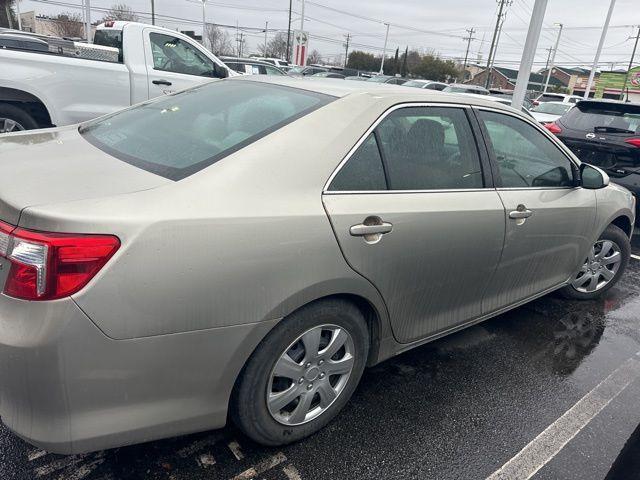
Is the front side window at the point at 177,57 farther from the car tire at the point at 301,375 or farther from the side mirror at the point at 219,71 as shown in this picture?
the car tire at the point at 301,375

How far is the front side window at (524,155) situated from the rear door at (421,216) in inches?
8.1

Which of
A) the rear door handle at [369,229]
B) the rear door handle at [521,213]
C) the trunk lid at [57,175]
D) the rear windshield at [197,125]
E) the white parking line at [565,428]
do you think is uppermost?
the rear windshield at [197,125]

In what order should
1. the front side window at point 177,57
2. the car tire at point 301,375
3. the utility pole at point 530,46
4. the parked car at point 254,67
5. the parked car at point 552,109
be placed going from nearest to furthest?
the car tire at point 301,375, the front side window at point 177,57, the utility pole at point 530,46, the parked car at point 254,67, the parked car at point 552,109

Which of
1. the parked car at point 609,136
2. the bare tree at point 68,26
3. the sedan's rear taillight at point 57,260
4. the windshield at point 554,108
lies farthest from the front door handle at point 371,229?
the bare tree at point 68,26

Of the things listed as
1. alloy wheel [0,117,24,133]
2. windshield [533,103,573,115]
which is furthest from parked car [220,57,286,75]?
windshield [533,103,573,115]

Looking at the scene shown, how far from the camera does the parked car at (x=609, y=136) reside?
6.05 m

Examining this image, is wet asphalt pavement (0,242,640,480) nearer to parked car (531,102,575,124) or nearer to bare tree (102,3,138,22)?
parked car (531,102,575,124)

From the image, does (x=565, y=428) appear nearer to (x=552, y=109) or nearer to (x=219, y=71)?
(x=219, y=71)

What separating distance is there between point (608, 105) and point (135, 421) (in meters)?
7.09

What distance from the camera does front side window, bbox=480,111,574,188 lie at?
9.73 ft

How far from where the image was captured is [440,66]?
60.1 meters

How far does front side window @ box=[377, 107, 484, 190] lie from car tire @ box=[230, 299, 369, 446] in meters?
0.71

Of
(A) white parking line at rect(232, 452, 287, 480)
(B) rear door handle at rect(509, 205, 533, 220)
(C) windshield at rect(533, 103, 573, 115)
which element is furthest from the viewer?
(C) windshield at rect(533, 103, 573, 115)

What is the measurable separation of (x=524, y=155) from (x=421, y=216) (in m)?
1.31
